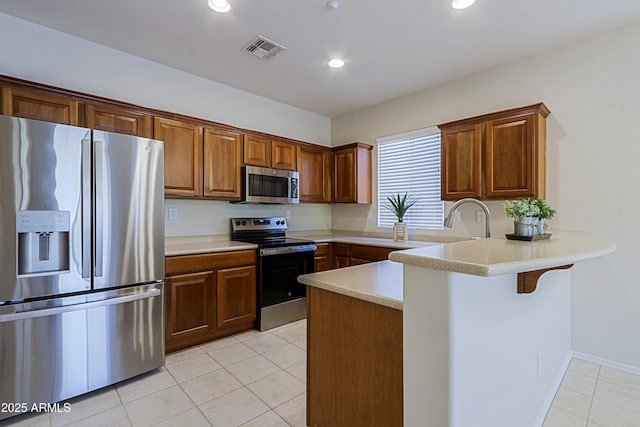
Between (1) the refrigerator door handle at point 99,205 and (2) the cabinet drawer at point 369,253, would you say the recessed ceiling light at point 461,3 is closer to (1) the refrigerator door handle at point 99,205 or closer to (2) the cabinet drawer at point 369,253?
(2) the cabinet drawer at point 369,253

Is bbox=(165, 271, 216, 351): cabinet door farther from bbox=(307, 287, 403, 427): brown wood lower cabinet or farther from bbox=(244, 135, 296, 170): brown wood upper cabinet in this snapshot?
bbox=(307, 287, 403, 427): brown wood lower cabinet

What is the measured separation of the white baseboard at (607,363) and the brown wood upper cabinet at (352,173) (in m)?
2.65

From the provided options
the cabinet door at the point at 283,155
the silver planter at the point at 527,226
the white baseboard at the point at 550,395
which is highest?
the cabinet door at the point at 283,155

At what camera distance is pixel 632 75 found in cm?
234

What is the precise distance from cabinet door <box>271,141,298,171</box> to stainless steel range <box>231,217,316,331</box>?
0.78m

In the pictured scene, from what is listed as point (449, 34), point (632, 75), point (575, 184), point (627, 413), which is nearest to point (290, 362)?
point (627, 413)

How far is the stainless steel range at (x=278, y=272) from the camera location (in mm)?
3125

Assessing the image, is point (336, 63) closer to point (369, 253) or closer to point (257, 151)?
point (257, 151)

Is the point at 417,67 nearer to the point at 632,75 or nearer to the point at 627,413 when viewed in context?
the point at 632,75

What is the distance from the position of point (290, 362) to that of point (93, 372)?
4.42ft

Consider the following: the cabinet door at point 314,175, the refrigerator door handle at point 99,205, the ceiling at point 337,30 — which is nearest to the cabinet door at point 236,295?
the refrigerator door handle at point 99,205

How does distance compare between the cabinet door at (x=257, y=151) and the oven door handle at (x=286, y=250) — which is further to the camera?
the cabinet door at (x=257, y=151)

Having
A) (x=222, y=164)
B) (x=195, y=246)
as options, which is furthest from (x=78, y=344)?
(x=222, y=164)

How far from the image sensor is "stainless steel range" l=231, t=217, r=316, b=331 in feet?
10.3
